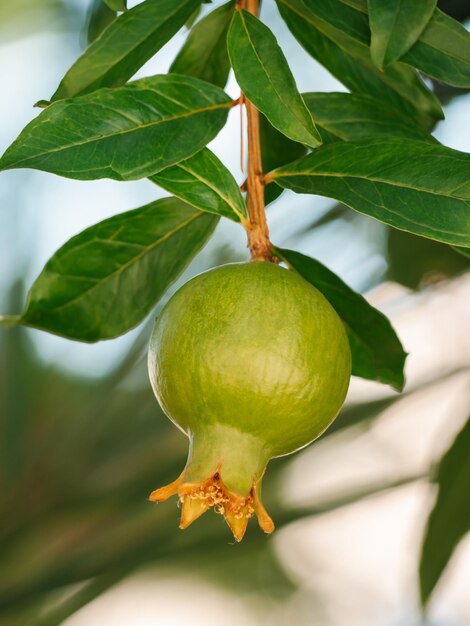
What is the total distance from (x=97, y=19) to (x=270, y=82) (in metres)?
0.47

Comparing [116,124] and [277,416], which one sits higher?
[116,124]

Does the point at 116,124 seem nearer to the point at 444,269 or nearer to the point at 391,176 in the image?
the point at 391,176

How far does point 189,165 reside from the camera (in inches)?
24.7

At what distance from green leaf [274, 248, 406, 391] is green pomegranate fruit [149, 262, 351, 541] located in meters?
0.16

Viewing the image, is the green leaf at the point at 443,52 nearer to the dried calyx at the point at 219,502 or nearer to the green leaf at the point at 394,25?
the green leaf at the point at 394,25

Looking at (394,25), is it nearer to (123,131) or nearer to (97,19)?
(123,131)

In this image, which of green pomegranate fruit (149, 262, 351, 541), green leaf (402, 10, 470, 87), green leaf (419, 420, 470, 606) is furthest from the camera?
green leaf (419, 420, 470, 606)

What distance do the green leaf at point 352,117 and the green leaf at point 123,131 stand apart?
13 centimetres

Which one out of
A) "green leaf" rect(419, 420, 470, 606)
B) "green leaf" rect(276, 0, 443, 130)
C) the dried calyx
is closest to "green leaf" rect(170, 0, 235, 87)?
"green leaf" rect(276, 0, 443, 130)

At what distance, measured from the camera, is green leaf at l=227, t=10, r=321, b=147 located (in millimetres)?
568

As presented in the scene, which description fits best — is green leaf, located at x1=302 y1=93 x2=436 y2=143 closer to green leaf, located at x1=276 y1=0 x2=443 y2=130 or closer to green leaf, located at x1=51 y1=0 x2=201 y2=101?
green leaf, located at x1=276 y1=0 x2=443 y2=130

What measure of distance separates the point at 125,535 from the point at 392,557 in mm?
478

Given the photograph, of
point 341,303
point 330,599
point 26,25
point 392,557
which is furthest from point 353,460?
point 26,25

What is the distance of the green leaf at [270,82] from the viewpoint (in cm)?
57
